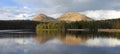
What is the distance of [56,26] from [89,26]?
23530 millimetres

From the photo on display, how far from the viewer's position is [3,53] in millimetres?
22766

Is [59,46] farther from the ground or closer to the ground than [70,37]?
farther from the ground

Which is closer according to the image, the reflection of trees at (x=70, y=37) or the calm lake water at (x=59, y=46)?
the calm lake water at (x=59, y=46)

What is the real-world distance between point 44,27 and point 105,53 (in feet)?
423

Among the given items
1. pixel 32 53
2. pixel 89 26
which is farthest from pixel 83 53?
pixel 89 26

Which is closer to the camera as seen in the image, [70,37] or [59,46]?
[59,46]

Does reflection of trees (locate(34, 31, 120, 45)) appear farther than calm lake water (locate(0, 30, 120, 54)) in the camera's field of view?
Yes

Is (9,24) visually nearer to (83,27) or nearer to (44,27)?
(44,27)

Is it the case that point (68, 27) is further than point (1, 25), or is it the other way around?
point (1, 25)

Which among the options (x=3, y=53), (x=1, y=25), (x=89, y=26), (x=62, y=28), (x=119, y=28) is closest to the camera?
(x=3, y=53)

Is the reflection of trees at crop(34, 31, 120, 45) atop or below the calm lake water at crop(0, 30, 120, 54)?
below

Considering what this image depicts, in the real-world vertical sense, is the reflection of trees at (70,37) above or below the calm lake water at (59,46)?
below

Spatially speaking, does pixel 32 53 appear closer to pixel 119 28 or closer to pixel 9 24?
pixel 119 28

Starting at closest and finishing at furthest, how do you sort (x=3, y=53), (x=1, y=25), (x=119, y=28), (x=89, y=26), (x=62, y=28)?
(x=3, y=53) < (x=119, y=28) < (x=89, y=26) < (x=62, y=28) < (x=1, y=25)
